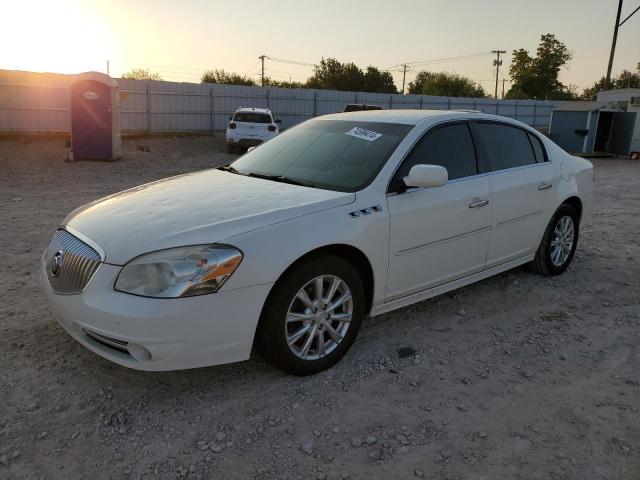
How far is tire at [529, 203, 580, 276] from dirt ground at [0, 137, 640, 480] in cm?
51

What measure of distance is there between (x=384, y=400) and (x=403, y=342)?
0.80 m

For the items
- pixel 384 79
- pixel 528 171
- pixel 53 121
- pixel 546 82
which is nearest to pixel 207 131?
pixel 53 121

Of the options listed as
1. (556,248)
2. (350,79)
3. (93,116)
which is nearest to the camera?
(556,248)

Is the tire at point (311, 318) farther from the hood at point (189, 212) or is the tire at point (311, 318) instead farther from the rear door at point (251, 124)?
the rear door at point (251, 124)

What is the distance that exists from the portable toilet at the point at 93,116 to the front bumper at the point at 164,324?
12787 millimetres

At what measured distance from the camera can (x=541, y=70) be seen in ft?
173

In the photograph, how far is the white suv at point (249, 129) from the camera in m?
19.4

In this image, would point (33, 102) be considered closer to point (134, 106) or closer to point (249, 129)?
point (134, 106)

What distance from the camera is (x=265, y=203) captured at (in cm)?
336

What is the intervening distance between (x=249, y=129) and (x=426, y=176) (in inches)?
654

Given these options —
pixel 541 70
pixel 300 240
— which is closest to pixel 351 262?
pixel 300 240

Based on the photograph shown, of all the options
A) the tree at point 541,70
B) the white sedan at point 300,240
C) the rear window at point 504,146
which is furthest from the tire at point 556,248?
the tree at point 541,70

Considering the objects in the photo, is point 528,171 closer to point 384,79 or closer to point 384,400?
point 384,400

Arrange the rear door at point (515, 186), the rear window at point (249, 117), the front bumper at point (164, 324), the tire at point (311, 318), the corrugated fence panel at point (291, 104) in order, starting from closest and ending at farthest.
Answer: the front bumper at point (164, 324), the tire at point (311, 318), the rear door at point (515, 186), the rear window at point (249, 117), the corrugated fence panel at point (291, 104)
